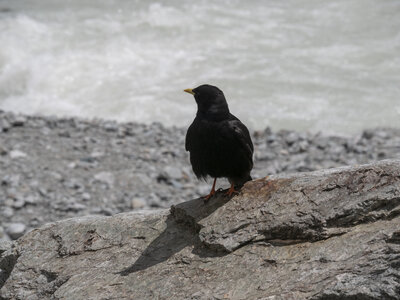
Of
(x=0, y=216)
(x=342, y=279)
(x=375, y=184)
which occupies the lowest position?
(x=0, y=216)

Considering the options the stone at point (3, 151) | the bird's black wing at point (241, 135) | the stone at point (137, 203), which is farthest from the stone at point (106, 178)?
the bird's black wing at point (241, 135)

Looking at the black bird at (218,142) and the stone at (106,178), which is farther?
the stone at (106,178)

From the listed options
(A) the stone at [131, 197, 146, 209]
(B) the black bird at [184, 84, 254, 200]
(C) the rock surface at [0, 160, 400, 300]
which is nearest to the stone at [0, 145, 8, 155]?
(A) the stone at [131, 197, 146, 209]

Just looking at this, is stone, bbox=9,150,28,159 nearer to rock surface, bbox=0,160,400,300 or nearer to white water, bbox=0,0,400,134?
white water, bbox=0,0,400,134

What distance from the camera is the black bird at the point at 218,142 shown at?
5.36 meters

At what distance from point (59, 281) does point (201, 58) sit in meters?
13.2

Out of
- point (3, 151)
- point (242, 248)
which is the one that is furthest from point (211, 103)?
point (3, 151)

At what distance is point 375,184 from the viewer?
4.52 m

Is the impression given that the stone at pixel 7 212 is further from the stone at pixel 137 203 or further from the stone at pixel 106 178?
the stone at pixel 137 203

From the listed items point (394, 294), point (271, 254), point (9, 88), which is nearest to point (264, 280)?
point (271, 254)

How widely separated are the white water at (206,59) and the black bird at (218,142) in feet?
27.7

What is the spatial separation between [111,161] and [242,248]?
738cm

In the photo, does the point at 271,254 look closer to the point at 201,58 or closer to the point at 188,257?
the point at 188,257

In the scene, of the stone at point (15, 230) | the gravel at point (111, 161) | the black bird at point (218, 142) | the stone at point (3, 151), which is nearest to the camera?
the black bird at point (218, 142)
